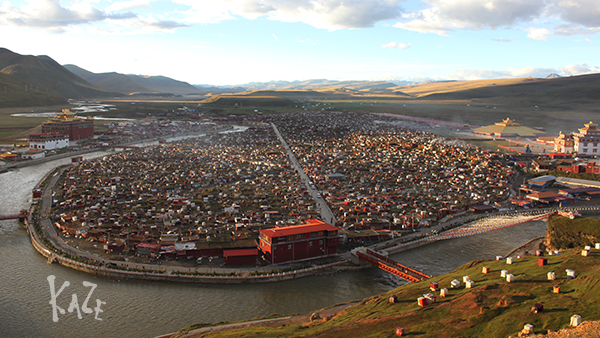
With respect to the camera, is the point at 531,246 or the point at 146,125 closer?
the point at 531,246

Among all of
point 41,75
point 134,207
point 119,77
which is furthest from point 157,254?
point 119,77

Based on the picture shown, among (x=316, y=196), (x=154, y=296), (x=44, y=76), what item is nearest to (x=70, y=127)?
(x=316, y=196)

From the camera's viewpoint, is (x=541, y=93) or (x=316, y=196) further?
(x=541, y=93)

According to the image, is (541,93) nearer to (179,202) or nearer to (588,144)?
(588,144)

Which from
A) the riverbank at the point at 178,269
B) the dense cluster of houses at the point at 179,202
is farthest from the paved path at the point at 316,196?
the riverbank at the point at 178,269

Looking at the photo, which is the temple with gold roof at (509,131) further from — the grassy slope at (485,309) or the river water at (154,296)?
the grassy slope at (485,309)

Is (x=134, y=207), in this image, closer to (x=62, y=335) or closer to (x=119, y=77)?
(x=62, y=335)

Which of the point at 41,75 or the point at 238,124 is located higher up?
the point at 41,75
